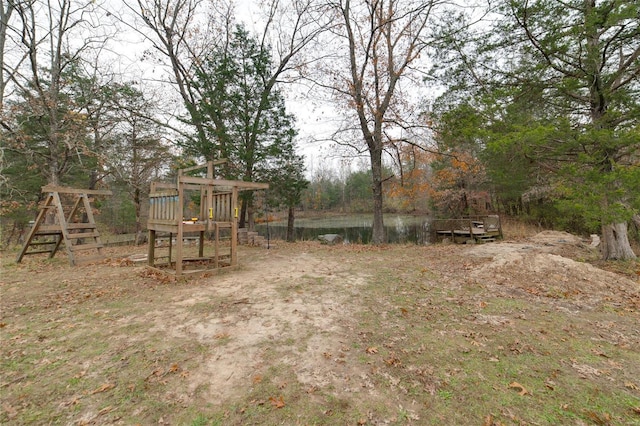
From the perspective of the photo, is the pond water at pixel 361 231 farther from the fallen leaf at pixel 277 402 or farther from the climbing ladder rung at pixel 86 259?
the fallen leaf at pixel 277 402

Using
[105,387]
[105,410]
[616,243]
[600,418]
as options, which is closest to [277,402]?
[105,410]

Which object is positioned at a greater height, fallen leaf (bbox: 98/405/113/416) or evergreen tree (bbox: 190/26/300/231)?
evergreen tree (bbox: 190/26/300/231)

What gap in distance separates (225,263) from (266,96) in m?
8.70

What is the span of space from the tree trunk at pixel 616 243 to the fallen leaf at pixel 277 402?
9.56 metres

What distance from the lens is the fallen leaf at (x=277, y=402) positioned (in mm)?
2254

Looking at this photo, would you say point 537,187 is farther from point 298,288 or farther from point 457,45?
point 298,288

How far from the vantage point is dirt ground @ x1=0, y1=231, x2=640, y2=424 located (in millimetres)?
2344

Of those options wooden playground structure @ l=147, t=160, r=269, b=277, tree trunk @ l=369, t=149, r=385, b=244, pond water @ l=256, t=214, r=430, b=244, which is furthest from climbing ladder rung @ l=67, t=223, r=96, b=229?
tree trunk @ l=369, t=149, r=385, b=244

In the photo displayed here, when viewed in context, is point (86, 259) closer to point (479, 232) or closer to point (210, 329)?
point (210, 329)

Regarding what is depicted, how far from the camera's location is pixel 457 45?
29.4 feet

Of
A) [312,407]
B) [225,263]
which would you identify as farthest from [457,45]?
[312,407]

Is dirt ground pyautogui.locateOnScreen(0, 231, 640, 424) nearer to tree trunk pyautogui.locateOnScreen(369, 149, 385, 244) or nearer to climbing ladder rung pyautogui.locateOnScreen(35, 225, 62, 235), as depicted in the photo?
climbing ladder rung pyautogui.locateOnScreen(35, 225, 62, 235)

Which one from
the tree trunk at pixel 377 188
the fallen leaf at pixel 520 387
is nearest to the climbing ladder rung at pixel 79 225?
the fallen leaf at pixel 520 387

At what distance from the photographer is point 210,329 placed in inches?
141
